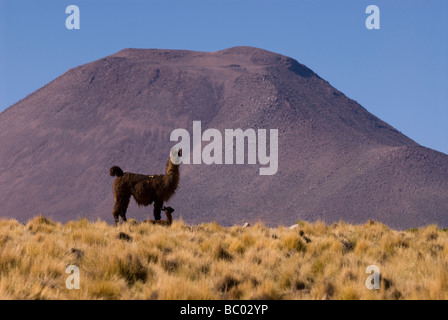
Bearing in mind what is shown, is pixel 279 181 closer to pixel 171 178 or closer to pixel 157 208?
pixel 157 208

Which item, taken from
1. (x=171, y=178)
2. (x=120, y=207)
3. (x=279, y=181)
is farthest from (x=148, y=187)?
(x=279, y=181)

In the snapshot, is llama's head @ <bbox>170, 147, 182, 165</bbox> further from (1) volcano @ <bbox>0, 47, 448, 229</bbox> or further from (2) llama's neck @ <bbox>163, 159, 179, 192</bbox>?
(1) volcano @ <bbox>0, 47, 448, 229</bbox>

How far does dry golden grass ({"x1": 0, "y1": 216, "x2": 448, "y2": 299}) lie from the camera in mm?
8922

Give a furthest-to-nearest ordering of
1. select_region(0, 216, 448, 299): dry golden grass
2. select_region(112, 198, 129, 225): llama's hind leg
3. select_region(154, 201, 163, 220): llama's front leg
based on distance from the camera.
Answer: select_region(112, 198, 129, 225): llama's hind leg → select_region(154, 201, 163, 220): llama's front leg → select_region(0, 216, 448, 299): dry golden grass

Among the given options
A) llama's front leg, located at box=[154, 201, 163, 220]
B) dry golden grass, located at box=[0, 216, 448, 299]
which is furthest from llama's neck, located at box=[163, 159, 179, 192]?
dry golden grass, located at box=[0, 216, 448, 299]

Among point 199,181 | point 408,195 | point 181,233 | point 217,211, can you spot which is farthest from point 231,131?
point 181,233

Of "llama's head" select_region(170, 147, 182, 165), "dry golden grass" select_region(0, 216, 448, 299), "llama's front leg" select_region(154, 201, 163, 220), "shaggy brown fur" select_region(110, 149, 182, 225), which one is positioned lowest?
"dry golden grass" select_region(0, 216, 448, 299)

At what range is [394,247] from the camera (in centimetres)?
1361

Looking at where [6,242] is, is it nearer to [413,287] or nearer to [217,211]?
[413,287]

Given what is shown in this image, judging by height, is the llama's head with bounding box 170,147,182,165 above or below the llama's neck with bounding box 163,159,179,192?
above

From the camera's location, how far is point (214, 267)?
1060 centimetres


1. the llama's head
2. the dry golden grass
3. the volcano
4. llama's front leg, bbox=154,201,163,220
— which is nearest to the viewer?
the dry golden grass

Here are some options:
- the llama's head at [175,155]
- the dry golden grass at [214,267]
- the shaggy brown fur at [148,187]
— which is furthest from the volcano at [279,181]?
the dry golden grass at [214,267]
